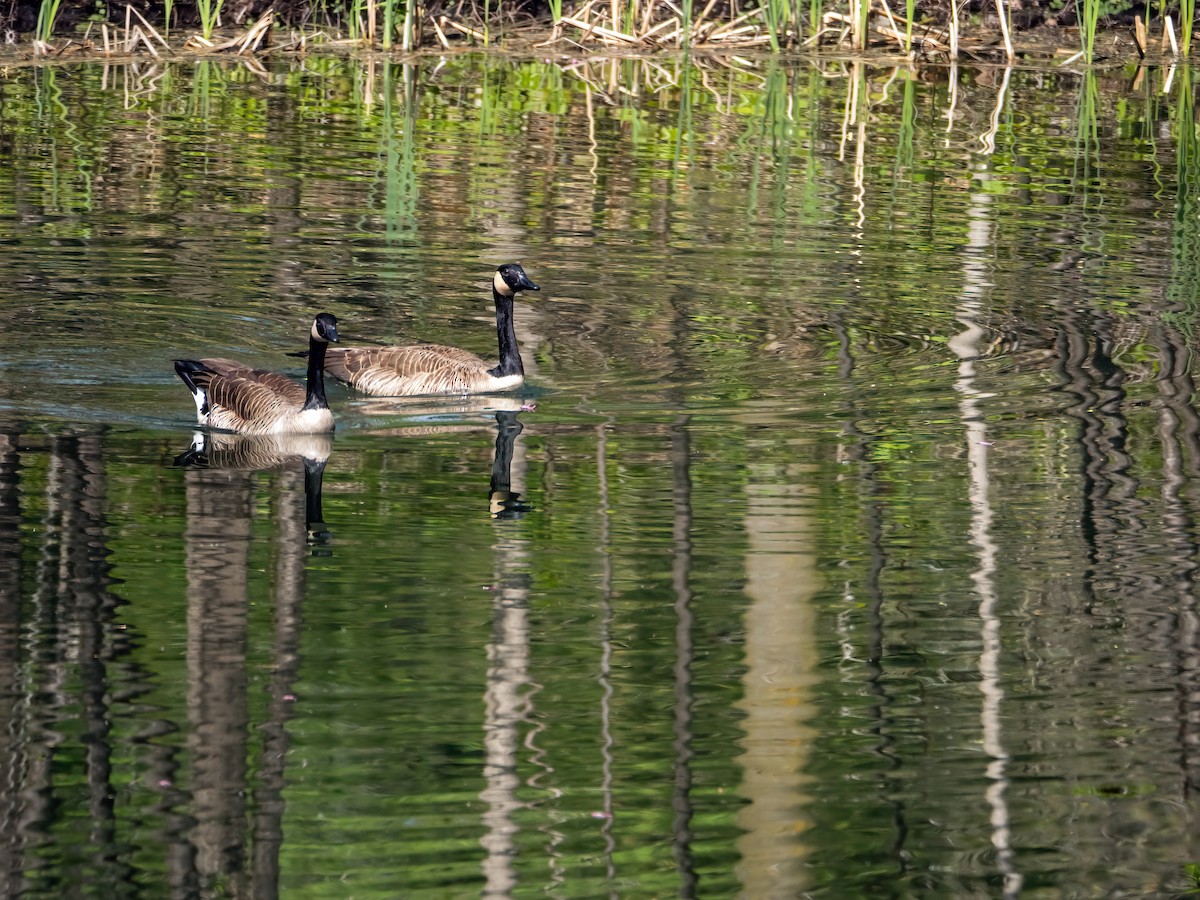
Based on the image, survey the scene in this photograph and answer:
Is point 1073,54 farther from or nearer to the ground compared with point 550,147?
farther from the ground

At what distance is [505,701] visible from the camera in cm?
700

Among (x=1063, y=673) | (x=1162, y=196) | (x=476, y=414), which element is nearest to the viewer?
(x=1063, y=673)

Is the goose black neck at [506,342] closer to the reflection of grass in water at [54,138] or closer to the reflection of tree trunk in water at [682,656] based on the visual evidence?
the reflection of tree trunk in water at [682,656]

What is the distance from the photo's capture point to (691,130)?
2125cm

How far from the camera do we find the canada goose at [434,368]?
11.9 metres

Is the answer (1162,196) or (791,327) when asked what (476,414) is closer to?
(791,327)

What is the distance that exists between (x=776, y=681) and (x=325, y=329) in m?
4.43

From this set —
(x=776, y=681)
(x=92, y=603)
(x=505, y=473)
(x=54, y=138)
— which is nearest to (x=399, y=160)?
(x=54, y=138)

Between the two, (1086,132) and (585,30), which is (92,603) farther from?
(585,30)

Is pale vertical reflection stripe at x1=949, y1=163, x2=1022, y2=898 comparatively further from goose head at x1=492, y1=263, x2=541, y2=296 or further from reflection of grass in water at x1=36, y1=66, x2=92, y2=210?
reflection of grass in water at x1=36, y1=66, x2=92, y2=210

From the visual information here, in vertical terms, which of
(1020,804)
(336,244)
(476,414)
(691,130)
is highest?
(691,130)

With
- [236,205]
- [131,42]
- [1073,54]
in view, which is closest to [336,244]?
[236,205]

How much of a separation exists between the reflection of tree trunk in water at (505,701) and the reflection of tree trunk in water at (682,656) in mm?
500

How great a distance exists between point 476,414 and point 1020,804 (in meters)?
5.75
